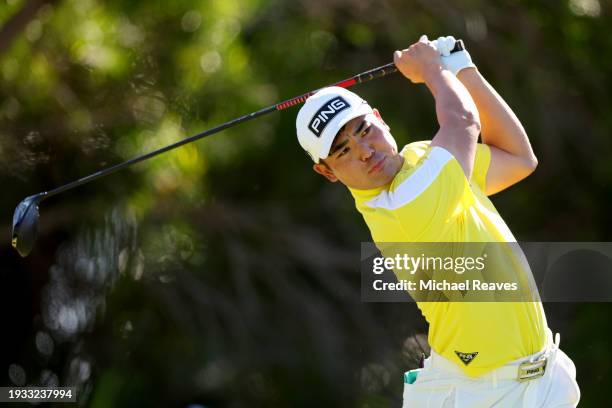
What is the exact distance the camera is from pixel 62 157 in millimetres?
5758

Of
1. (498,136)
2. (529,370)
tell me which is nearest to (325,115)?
(498,136)

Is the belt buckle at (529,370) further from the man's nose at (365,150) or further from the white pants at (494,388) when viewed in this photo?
the man's nose at (365,150)

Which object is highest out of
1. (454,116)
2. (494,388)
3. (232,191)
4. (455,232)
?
(232,191)

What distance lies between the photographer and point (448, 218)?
269 centimetres

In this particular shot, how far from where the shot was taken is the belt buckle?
2.73 m

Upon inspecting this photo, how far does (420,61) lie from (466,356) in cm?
68

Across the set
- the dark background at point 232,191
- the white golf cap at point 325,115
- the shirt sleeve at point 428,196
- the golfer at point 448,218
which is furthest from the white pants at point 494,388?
the dark background at point 232,191

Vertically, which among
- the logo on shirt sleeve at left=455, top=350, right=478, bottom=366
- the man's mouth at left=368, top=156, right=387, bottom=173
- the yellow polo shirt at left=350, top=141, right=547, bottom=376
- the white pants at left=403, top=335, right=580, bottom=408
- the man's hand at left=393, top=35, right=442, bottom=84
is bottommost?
the white pants at left=403, top=335, right=580, bottom=408

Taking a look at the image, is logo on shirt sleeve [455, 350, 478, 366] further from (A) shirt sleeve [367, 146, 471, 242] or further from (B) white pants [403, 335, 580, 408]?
(A) shirt sleeve [367, 146, 471, 242]

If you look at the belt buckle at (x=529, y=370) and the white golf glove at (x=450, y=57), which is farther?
the white golf glove at (x=450, y=57)

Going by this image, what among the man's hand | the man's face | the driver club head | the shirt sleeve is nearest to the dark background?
the driver club head

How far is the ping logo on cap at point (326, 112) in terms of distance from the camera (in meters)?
2.75

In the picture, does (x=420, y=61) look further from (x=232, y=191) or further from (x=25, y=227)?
(x=232, y=191)

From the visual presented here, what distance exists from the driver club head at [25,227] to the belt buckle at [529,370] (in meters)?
1.51
